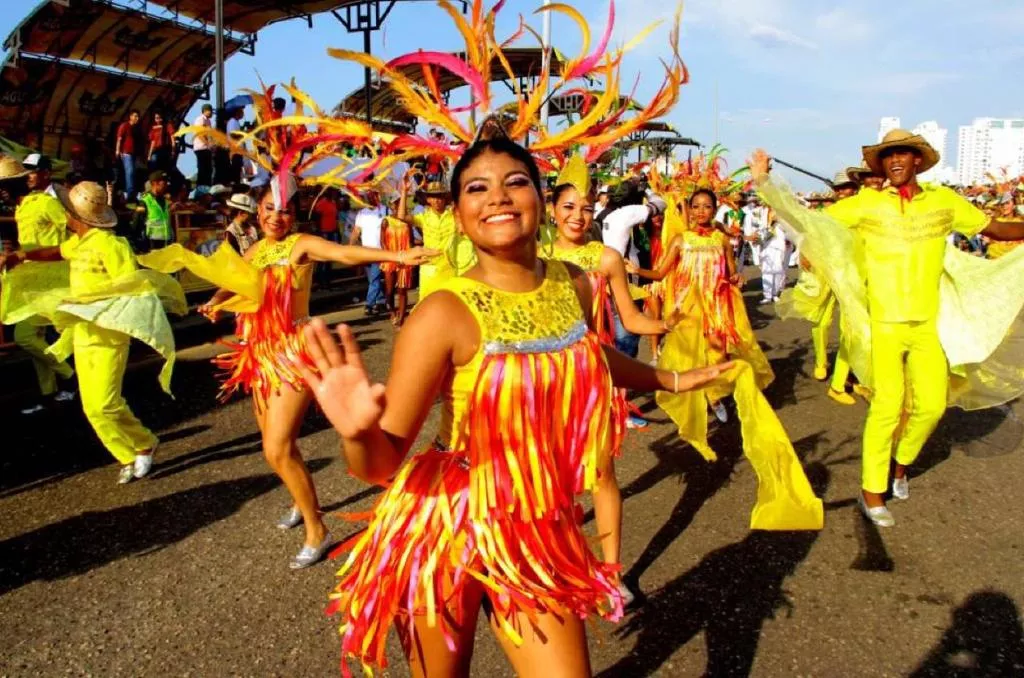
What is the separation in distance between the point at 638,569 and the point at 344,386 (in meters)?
2.55

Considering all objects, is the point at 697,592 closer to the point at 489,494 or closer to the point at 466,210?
the point at 489,494

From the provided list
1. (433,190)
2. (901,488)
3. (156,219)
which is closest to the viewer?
(901,488)

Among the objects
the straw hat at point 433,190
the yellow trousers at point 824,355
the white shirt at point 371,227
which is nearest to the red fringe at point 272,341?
the yellow trousers at point 824,355

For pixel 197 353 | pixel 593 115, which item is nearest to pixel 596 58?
pixel 593 115

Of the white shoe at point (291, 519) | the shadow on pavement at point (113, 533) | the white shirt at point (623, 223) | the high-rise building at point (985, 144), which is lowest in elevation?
the shadow on pavement at point (113, 533)

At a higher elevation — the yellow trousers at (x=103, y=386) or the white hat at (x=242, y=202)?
the white hat at (x=242, y=202)

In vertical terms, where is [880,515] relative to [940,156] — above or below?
below

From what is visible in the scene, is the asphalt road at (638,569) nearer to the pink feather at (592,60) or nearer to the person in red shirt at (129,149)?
the pink feather at (592,60)

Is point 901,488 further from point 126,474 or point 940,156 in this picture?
point 126,474

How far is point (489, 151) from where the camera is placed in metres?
2.04

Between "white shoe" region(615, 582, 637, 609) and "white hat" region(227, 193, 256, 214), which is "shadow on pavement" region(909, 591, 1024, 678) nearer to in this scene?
"white shoe" region(615, 582, 637, 609)

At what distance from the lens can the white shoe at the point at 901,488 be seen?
4539mm

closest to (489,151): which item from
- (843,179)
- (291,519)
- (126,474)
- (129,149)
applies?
(291,519)

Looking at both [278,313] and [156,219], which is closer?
[278,313]
